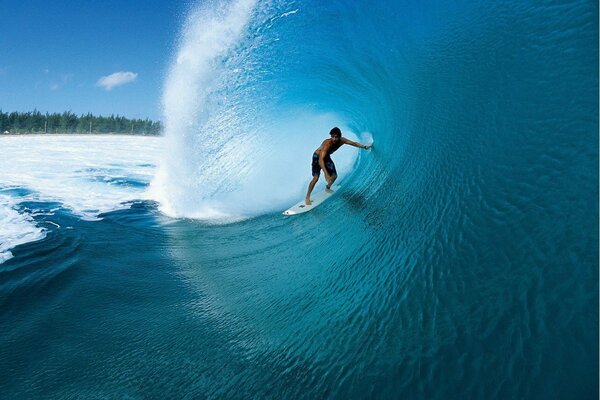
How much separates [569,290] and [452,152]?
8.42ft

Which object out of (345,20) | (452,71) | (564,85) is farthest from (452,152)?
(345,20)

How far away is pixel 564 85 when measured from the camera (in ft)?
12.1

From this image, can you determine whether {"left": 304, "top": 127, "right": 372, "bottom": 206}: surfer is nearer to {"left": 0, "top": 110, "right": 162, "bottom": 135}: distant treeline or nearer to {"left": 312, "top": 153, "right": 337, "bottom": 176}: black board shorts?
{"left": 312, "top": 153, "right": 337, "bottom": 176}: black board shorts

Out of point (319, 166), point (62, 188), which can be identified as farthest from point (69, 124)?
point (319, 166)

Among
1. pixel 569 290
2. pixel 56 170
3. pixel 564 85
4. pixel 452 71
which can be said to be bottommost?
pixel 56 170

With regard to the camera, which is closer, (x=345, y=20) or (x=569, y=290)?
(x=569, y=290)

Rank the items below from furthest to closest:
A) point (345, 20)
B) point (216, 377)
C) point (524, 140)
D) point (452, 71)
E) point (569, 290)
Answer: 1. point (345, 20)
2. point (452, 71)
3. point (524, 140)
4. point (216, 377)
5. point (569, 290)

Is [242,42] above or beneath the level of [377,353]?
above

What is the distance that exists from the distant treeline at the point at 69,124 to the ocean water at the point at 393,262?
51658 millimetres

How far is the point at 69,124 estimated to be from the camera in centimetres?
6656

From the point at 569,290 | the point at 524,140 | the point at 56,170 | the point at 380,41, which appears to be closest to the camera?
the point at 569,290

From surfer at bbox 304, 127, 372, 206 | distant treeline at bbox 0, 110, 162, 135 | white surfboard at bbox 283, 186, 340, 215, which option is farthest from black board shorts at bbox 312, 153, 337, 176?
distant treeline at bbox 0, 110, 162, 135

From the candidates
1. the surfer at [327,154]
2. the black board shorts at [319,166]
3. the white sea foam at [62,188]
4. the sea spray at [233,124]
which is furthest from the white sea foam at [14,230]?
the black board shorts at [319,166]

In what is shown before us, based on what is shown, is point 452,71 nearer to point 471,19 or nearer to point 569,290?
point 471,19
